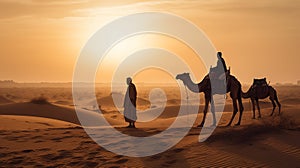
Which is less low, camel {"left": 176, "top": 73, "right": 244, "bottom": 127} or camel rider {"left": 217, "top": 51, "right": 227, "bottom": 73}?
camel rider {"left": 217, "top": 51, "right": 227, "bottom": 73}

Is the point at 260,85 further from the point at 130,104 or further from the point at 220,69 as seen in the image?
the point at 130,104

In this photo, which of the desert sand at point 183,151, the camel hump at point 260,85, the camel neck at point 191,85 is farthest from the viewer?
the camel hump at point 260,85

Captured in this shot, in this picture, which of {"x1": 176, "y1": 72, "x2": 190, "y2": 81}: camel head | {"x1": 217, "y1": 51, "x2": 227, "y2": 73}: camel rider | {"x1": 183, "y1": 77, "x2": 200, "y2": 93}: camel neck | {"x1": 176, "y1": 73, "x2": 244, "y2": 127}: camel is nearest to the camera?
{"x1": 217, "y1": 51, "x2": 227, "y2": 73}: camel rider

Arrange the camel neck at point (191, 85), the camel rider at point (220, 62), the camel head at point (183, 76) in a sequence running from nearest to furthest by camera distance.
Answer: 1. the camel rider at point (220, 62)
2. the camel neck at point (191, 85)
3. the camel head at point (183, 76)

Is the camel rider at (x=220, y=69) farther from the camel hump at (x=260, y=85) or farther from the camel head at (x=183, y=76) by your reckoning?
the camel hump at (x=260, y=85)

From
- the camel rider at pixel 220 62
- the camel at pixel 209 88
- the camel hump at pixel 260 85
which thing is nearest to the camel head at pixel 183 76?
the camel at pixel 209 88

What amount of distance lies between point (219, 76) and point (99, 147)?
20.0 ft

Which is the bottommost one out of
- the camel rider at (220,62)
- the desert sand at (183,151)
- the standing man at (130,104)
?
the desert sand at (183,151)

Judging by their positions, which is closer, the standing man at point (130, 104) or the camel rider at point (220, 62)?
the camel rider at point (220, 62)

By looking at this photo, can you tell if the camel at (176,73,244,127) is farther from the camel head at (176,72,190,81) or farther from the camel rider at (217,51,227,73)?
the camel rider at (217,51,227,73)

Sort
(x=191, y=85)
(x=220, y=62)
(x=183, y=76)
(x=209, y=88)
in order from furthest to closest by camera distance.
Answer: (x=183, y=76) < (x=191, y=85) < (x=209, y=88) < (x=220, y=62)

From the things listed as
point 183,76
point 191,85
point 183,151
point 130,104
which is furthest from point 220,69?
point 183,151

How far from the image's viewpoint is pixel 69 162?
11.6m

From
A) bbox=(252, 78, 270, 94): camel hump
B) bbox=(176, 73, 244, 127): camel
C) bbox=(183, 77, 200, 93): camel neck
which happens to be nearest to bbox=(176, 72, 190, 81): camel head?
bbox=(176, 73, 244, 127): camel
